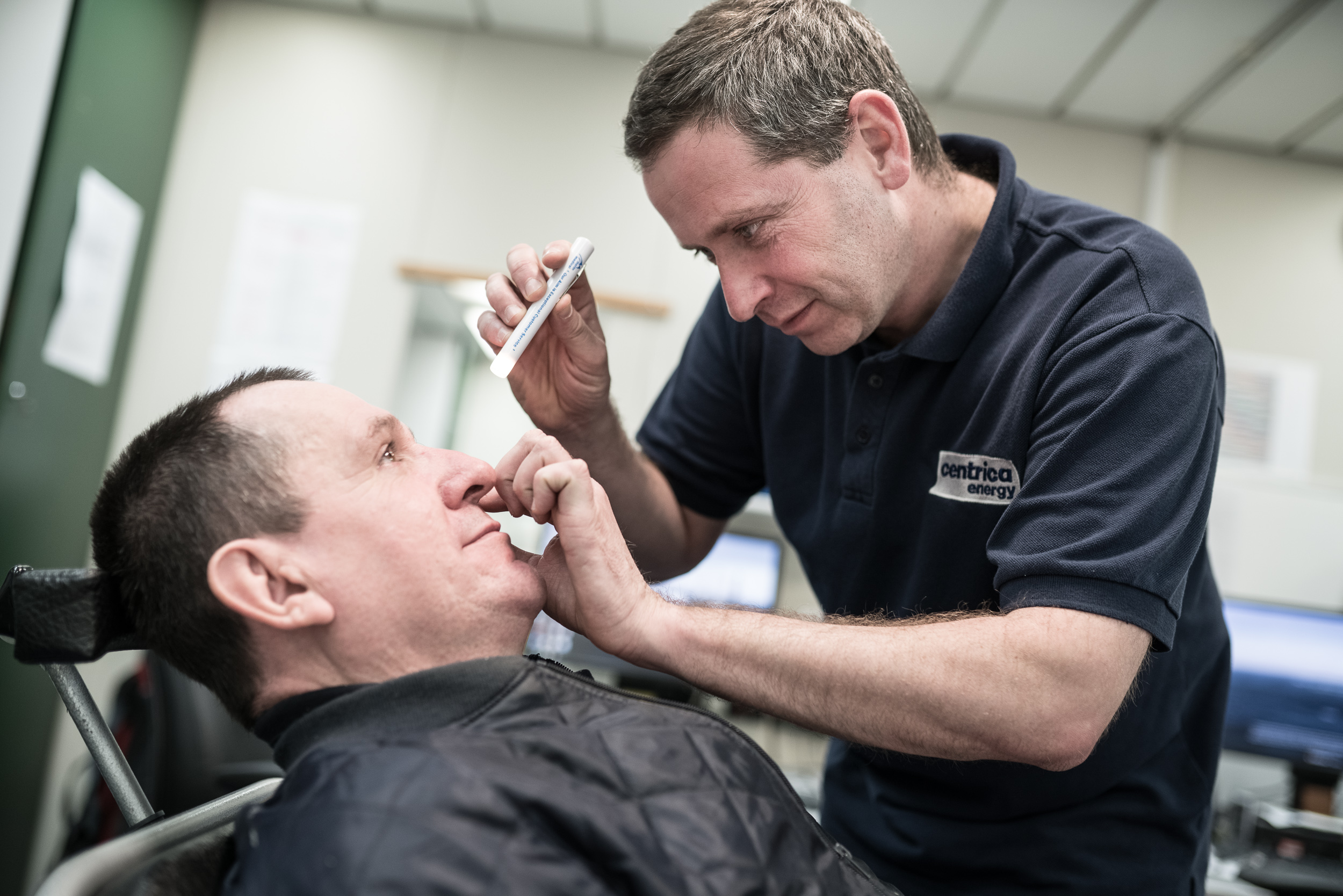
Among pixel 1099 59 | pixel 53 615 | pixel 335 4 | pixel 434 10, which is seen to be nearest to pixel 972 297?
pixel 53 615

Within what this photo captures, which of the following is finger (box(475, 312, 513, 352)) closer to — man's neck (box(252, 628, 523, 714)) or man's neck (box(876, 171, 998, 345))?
man's neck (box(252, 628, 523, 714))

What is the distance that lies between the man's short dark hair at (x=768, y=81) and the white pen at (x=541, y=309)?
15cm

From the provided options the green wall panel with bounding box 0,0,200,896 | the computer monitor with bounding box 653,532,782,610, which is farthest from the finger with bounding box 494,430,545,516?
the green wall panel with bounding box 0,0,200,896

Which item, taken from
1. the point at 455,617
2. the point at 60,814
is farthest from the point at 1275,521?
the point at 60,814

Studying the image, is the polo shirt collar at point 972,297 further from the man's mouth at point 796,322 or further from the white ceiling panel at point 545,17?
the white ceiling panel at point 545,17

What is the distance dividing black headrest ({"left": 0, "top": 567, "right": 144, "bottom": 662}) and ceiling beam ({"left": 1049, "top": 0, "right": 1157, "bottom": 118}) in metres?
3.16

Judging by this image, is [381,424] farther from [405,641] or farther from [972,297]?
[972,297]

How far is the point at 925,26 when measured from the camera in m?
2.97

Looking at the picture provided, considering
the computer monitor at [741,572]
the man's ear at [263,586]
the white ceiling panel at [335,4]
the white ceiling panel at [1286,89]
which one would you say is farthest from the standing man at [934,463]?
the white ceiling panel at [335,4]

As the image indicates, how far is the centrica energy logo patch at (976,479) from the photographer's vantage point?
1.06 metres

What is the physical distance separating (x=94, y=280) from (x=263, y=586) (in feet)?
8.08

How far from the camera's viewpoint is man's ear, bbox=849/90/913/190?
3.72ft

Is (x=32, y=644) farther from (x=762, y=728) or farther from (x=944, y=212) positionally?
(x=762, y=728)

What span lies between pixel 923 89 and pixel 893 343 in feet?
7.95
